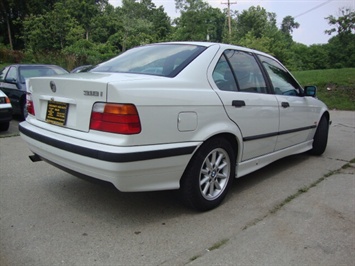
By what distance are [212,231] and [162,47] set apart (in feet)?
6.47

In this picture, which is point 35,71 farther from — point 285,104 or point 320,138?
point 320,138

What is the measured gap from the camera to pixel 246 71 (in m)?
3.69

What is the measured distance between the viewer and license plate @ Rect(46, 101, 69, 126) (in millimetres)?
2896

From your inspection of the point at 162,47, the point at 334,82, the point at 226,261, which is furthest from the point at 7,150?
the point at 334,82

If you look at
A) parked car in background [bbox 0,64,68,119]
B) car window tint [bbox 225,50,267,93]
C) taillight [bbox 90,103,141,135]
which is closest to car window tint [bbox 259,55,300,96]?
car window tint [bbox 225,50,267,93]

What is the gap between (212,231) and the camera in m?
2.79

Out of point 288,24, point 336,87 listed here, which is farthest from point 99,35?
point 288,24

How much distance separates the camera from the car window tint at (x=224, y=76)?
3217 millimetres

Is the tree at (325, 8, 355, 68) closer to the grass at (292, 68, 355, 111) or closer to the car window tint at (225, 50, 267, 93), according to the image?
the grass at (292, 68, 355, 111)

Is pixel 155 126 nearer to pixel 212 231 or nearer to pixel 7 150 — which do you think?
pixel 212 231

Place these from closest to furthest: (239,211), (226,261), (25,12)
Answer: (226,261)
(239,211)
(25,12)

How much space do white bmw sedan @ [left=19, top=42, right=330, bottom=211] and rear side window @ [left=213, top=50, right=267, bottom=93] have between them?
1cm

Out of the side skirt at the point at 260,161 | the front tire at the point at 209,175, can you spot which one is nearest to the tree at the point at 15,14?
the side skirt at the point at 260,161

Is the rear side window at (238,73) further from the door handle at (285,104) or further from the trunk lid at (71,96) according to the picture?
the trunk lid at (71,96)
